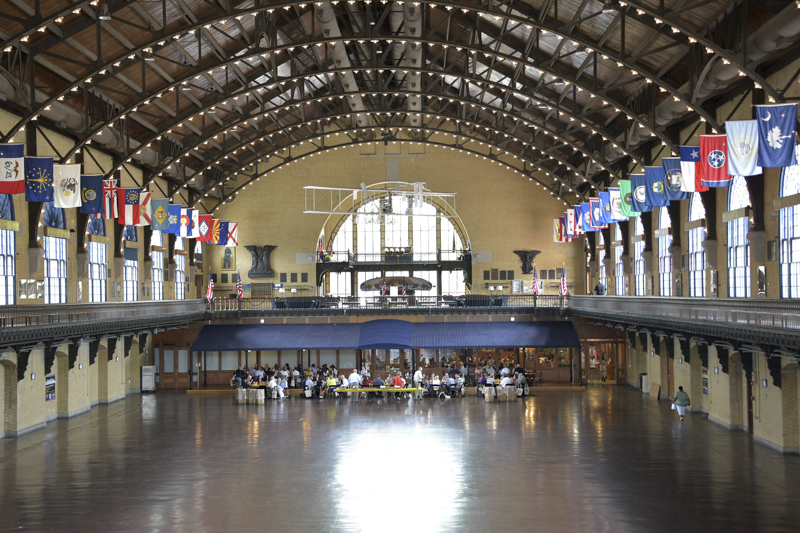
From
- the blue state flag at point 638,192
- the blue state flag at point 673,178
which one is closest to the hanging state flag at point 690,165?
the blue state flag at point 673,178

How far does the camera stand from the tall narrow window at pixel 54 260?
28.0m

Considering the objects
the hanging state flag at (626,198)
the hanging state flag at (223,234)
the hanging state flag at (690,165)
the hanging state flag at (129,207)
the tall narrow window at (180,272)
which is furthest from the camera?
the tall narrow window at (180,272)

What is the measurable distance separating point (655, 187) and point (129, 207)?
21.9 metres

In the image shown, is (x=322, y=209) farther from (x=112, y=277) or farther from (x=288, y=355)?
(x=112, y=277)

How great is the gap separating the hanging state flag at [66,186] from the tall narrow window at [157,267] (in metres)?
16.3

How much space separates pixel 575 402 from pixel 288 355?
645 inches

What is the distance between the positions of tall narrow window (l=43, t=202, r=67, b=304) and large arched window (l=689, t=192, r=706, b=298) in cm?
2676

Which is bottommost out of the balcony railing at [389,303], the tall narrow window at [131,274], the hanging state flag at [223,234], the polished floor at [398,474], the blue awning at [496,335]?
the polished floor at [398,474]

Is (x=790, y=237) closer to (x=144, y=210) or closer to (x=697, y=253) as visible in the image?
(x=697, y=253)

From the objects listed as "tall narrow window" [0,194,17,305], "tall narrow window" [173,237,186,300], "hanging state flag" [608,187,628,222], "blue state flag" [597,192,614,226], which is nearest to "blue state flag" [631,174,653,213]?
"hanging state flag" [608,187,628,222]

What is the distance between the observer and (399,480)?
17.0m

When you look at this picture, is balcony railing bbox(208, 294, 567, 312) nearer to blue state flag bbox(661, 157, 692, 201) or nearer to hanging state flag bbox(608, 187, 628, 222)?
hanging state flag bbox(608, 187, 628, 222)

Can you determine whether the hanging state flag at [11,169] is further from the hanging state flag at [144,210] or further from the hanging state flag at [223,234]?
the hanging state flag at [223,234]

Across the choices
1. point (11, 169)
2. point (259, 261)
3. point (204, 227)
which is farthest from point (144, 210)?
point (259, 261)
